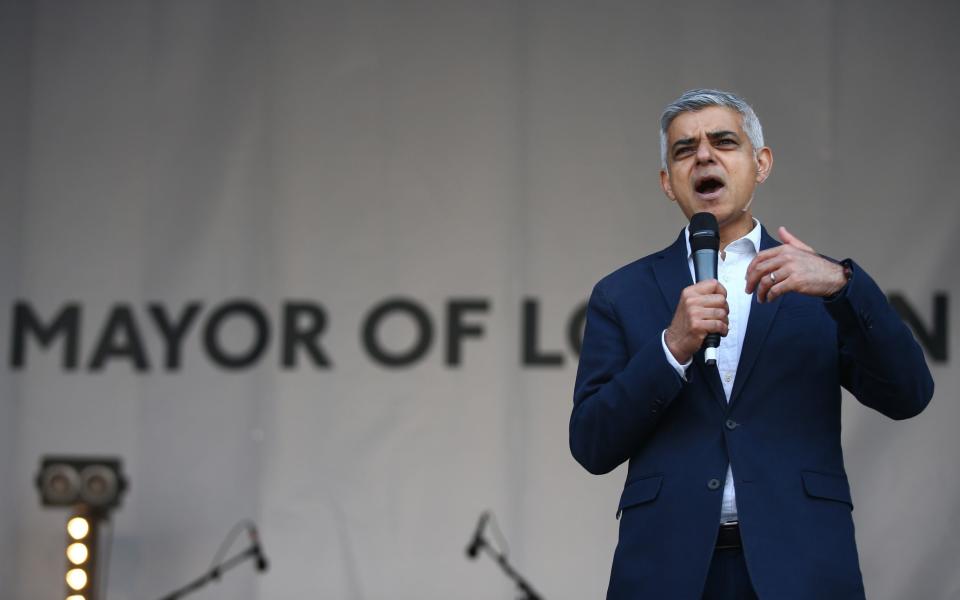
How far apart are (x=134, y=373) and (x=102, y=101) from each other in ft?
3.58

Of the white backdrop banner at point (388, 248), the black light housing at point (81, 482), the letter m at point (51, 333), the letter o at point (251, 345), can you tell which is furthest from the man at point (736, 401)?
the letter m at point (51, 333)

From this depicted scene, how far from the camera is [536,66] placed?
468 centimetres

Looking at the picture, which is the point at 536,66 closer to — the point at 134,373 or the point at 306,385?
the point at 306,385

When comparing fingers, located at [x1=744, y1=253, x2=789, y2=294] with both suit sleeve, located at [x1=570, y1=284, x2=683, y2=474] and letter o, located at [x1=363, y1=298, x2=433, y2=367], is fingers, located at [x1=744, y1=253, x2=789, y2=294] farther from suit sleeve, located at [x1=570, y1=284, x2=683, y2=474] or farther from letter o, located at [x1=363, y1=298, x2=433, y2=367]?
letter o, located at [x1=363, y1=298, x2=433, y2=367]

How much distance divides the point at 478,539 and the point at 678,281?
2589mm

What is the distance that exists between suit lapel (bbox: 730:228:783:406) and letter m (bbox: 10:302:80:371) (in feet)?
11.4

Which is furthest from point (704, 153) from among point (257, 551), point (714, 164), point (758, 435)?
point (257, 551)

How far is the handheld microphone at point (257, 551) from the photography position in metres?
4.45

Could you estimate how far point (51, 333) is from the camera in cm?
477

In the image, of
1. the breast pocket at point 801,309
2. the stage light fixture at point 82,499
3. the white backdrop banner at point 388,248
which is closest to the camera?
Answer: the breast pocket at point 801,309

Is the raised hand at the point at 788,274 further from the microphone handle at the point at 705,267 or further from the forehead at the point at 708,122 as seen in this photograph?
the forehead at the point at 708,122

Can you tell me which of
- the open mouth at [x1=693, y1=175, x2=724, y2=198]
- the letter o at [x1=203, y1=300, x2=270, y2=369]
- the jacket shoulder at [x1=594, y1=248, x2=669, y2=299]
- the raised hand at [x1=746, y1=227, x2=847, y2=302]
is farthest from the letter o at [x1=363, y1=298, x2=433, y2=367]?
the raised hand at [x1=746, y1=227, x2=847, y2=302]

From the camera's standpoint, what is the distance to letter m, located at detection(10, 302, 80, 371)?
476cm

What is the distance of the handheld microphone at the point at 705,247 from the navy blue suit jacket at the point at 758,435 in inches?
3.6
